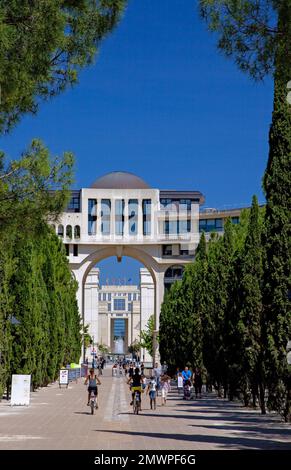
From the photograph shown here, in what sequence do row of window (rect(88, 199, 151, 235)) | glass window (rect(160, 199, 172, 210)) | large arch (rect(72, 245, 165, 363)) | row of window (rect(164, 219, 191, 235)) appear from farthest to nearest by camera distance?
glass window (rect(160, 199, 172, 210))
row of window (rect(164, 219, 191, 235))
large arch (rect(72, 245, 165, 363))
row of window (rect(88, 199, 151, 235))

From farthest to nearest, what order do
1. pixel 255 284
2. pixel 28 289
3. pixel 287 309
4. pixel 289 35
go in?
pixel 28 289
pixel 255 284
pixel 287 309
pixel 289 35

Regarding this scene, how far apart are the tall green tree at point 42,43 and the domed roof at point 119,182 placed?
80.1 metres

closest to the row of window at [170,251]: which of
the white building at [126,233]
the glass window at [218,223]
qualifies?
the white building at [126,233]

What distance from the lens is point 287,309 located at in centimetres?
2162

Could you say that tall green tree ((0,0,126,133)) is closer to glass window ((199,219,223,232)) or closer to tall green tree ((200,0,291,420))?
tall green tree ((200,0,291,420))

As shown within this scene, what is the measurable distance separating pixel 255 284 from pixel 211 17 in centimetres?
1630

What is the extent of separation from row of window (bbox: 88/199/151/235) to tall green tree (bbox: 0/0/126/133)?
246 feet

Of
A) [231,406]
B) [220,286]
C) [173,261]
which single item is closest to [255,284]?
[231,406]

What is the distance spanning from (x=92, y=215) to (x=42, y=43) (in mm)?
78817

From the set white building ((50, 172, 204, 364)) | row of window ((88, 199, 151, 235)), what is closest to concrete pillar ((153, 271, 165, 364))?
white building ((50, 172, 204, 364))

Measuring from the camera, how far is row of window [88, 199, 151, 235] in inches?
3548

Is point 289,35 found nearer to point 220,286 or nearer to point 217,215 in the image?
point 220,286

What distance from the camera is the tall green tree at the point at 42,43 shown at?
1278 cm
